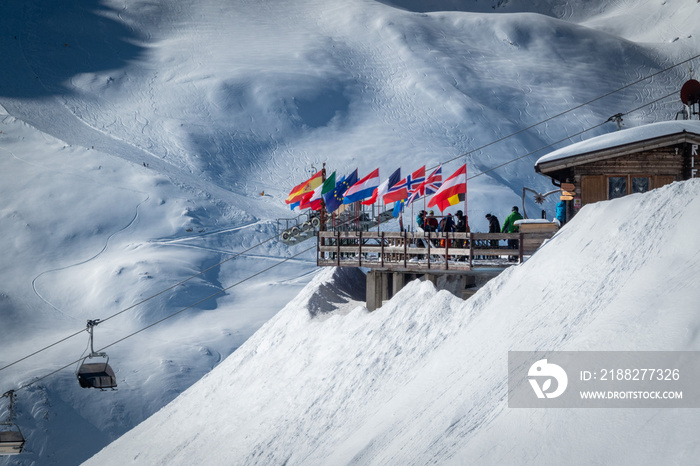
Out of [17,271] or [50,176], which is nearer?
[17,271]

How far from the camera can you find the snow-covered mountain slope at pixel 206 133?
124 ft

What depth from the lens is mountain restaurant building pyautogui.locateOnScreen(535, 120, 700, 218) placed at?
59.9 ft

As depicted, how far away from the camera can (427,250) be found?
65.8 ft

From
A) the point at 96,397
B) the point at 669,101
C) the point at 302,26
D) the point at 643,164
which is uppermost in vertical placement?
the point at 302,26

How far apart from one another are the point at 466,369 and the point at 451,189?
8.48 meters

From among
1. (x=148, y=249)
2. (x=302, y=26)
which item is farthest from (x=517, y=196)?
(x=302, y=26)

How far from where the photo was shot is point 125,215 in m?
47.8

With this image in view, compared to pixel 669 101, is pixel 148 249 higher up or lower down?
lower down

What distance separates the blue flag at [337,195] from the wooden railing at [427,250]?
2035mm

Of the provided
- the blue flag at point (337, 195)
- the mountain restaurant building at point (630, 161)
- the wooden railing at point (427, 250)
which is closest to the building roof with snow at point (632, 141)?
the mountain restaurant building at point (630, 161)

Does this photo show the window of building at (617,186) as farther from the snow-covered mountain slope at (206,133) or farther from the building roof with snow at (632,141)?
the snow-covered mountain slope at (206,133)

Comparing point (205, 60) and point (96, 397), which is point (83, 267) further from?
point (205, 60)

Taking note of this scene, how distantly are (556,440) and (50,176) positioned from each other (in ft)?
153

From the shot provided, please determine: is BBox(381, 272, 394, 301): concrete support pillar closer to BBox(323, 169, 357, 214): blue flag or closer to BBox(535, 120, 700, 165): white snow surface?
BBox(323, 169, 357, 214): blue flag
